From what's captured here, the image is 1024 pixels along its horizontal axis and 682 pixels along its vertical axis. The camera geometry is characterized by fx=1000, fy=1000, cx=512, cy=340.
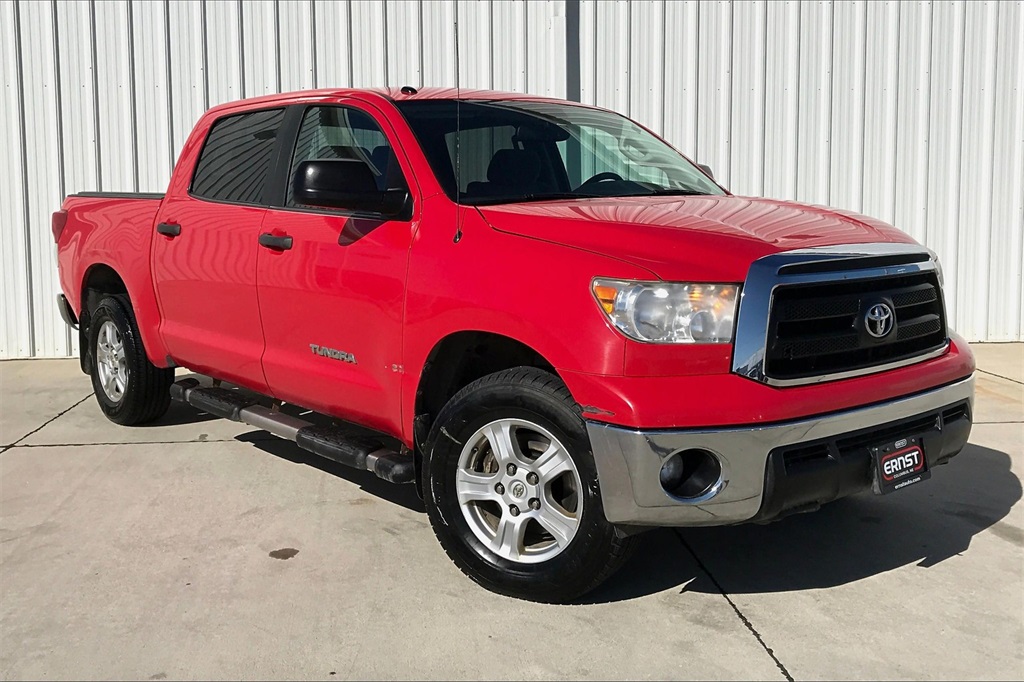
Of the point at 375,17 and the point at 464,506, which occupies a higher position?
the point at 375,17

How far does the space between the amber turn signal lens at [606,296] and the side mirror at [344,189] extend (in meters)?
1.07

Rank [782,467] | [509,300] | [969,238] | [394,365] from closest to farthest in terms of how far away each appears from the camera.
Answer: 1. [782,467]
2. [509,300]
3. [394,365]
4. [969,238]

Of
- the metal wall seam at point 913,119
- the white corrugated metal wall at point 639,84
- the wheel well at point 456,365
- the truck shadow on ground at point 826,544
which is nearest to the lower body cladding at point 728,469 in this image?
the truck shadow on ground at point 826,544

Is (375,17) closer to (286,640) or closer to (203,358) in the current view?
(203,358)

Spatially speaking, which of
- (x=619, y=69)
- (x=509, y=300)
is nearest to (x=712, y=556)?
(x=509, y=300)

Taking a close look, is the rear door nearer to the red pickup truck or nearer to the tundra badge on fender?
the red pickup truck

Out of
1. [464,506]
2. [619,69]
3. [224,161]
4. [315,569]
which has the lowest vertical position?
[315,569]

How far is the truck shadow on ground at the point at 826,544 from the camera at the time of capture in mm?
3848

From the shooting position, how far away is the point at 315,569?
3.99m

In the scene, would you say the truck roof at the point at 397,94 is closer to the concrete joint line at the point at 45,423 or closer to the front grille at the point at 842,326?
the front grille at the point at 842,326

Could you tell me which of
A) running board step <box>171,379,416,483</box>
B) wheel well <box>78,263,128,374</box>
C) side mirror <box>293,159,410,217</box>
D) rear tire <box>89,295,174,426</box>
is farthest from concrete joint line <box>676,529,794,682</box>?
wheel well <box>78,263,128,374</box>

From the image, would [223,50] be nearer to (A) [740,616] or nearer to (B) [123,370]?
(B) [123,370]

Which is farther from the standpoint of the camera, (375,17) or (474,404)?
(375,17)

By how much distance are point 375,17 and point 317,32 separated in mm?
522
